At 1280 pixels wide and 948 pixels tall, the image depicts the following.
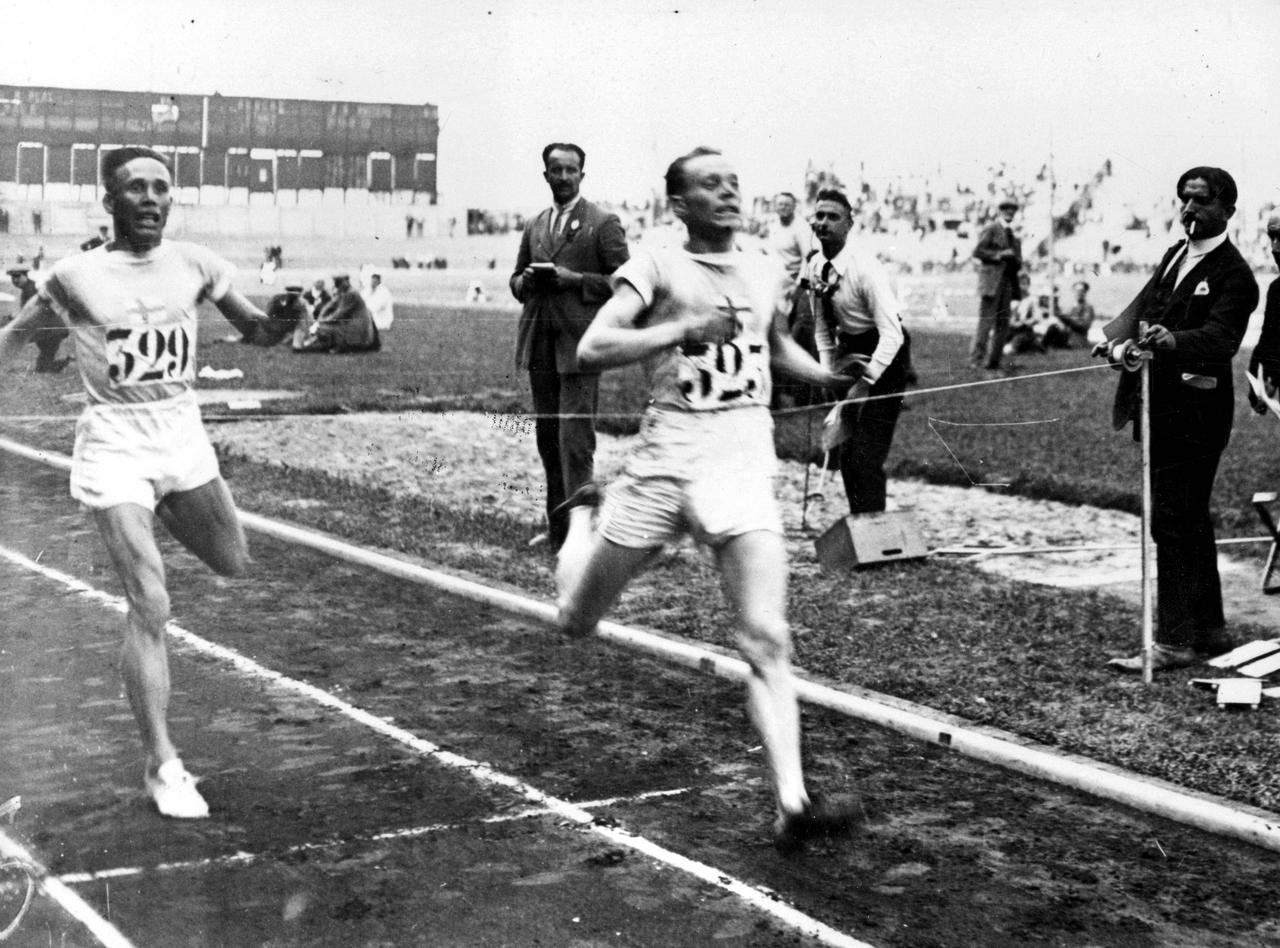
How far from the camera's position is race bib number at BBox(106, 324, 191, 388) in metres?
5.61

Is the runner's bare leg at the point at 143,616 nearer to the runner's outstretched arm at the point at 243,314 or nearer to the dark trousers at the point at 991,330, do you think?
the runner's outstretched arm at the point at 243,314

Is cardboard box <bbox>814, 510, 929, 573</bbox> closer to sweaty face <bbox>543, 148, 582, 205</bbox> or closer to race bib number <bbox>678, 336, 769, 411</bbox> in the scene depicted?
sweaty face <bbox>543, 148, 582, 205</bbox>

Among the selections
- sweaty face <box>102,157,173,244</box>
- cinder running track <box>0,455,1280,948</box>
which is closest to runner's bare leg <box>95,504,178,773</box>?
cinder running track <box>0,455,1280,948</box>

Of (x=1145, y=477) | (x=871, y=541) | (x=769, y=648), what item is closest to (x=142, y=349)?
(x=769, y=648)

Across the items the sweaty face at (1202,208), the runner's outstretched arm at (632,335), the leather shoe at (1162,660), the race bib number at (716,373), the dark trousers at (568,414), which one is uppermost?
the sweaty face at (1202,208)

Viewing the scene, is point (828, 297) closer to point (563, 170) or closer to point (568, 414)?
point (568, 414)

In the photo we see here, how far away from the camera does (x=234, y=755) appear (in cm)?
627

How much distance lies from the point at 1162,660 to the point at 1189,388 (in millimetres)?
1213

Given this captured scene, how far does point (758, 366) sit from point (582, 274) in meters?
4.52

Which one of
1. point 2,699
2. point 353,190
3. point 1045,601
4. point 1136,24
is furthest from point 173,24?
point 1136,24

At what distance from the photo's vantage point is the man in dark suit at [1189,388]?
7.50 metres

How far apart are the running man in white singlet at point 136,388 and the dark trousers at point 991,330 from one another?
52.0 feet

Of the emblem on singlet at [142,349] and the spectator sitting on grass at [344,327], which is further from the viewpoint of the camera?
the spectator sitting on grass at [344,327]

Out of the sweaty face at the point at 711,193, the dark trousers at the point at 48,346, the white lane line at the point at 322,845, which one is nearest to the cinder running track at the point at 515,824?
the white lane line at the point at 322,845
